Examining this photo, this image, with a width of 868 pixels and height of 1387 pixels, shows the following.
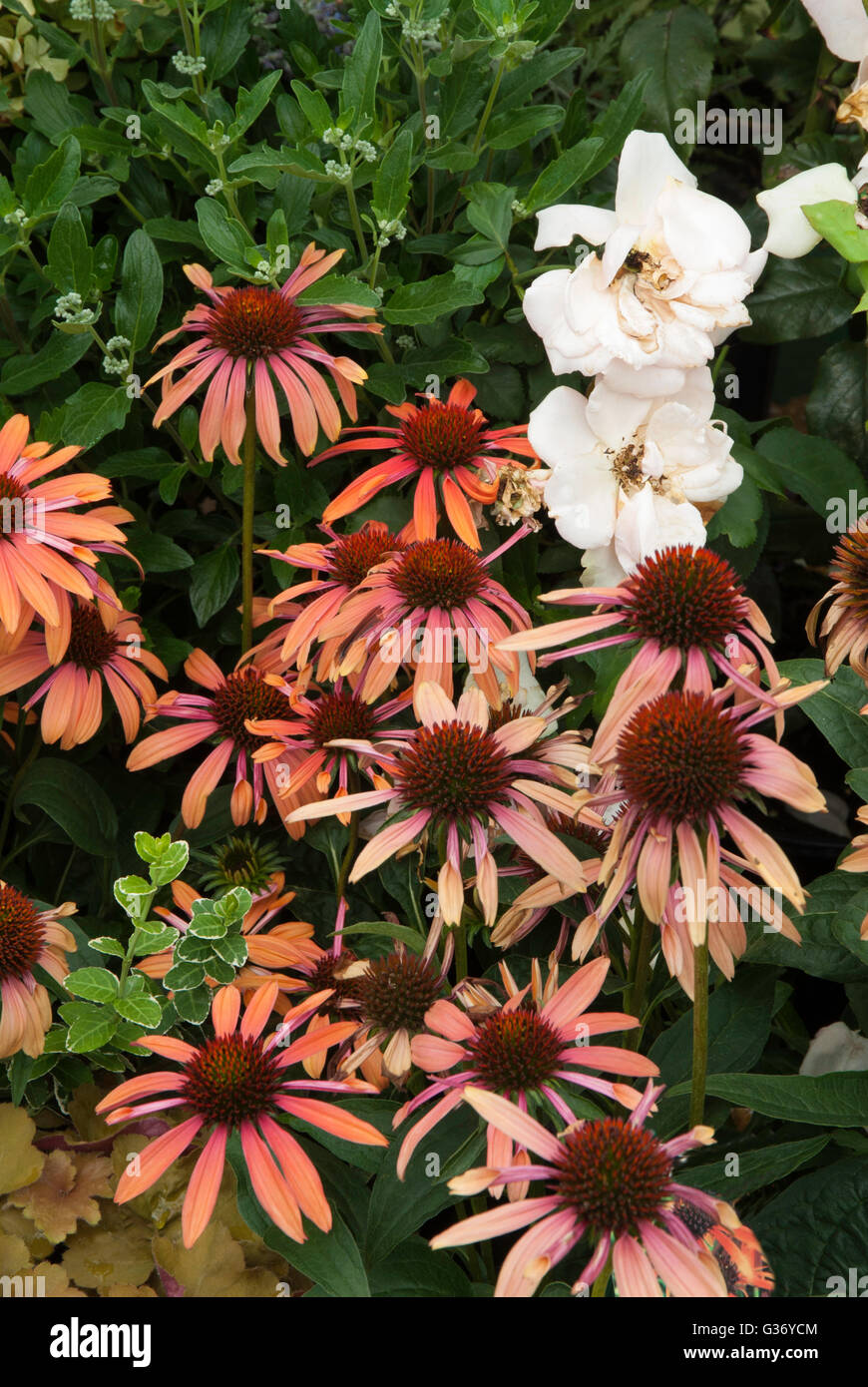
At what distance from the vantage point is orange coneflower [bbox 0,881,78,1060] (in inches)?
30.1

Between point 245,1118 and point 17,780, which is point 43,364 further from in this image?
point 245,1118

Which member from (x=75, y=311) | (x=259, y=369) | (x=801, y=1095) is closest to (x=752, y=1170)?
(x=801, y=1095)

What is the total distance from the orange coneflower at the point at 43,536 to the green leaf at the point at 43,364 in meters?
0.07

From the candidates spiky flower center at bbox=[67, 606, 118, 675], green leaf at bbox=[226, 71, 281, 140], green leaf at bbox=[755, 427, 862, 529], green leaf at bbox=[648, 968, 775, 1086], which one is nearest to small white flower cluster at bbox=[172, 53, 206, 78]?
green leaf at bbox=[226, 71, 281, 140]

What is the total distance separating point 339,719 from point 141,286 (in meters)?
0.35

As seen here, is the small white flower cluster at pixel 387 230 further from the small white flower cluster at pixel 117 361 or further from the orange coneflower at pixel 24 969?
the orange coneflower at pixel 24 969

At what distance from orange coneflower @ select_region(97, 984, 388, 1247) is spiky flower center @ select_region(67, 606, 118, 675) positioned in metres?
0.31

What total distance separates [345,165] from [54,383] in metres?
0.31

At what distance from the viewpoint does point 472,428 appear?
88cm

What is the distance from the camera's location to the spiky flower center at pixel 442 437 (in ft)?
2.84

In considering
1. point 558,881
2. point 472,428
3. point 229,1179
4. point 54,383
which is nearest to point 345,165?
point 472,428

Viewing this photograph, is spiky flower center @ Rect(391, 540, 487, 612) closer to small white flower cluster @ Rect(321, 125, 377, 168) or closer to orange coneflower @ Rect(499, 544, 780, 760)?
orange coneflower @ Rect(499, 544, 780, 760)

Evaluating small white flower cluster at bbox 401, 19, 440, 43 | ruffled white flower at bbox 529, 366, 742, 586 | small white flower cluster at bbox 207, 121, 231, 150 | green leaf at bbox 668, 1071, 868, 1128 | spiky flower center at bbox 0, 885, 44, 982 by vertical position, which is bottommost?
green leaf at bbox 668, 1071, 868, 1128
